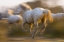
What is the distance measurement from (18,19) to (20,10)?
801 centimetres

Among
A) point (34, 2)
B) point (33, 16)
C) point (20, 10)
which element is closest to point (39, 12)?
point (33, 16)

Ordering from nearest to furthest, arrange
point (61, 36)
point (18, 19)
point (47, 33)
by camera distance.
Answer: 1. point (61, 36)
2. point (47, 33)
3. point (18, 19)

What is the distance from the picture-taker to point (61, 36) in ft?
46.8

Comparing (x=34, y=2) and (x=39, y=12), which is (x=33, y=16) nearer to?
(x=39, y=12)

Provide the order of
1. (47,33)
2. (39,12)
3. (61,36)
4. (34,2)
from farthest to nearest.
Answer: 1. (34,2)
2. (47,33)
3. (61,36)
4. (39,12)

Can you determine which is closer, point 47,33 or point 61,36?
point 61,36

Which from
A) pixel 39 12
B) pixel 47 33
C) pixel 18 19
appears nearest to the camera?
pixel 39 12

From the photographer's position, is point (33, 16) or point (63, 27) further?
point (63, 27)

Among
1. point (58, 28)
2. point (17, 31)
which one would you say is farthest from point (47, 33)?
point (17, 31)

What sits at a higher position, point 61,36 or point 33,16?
point 33,16

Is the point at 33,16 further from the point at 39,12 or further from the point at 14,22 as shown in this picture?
the point at 14,22

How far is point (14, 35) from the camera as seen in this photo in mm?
14977

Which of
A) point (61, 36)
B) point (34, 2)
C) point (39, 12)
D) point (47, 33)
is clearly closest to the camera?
point (39, 12)

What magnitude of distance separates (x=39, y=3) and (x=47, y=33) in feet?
85.3
